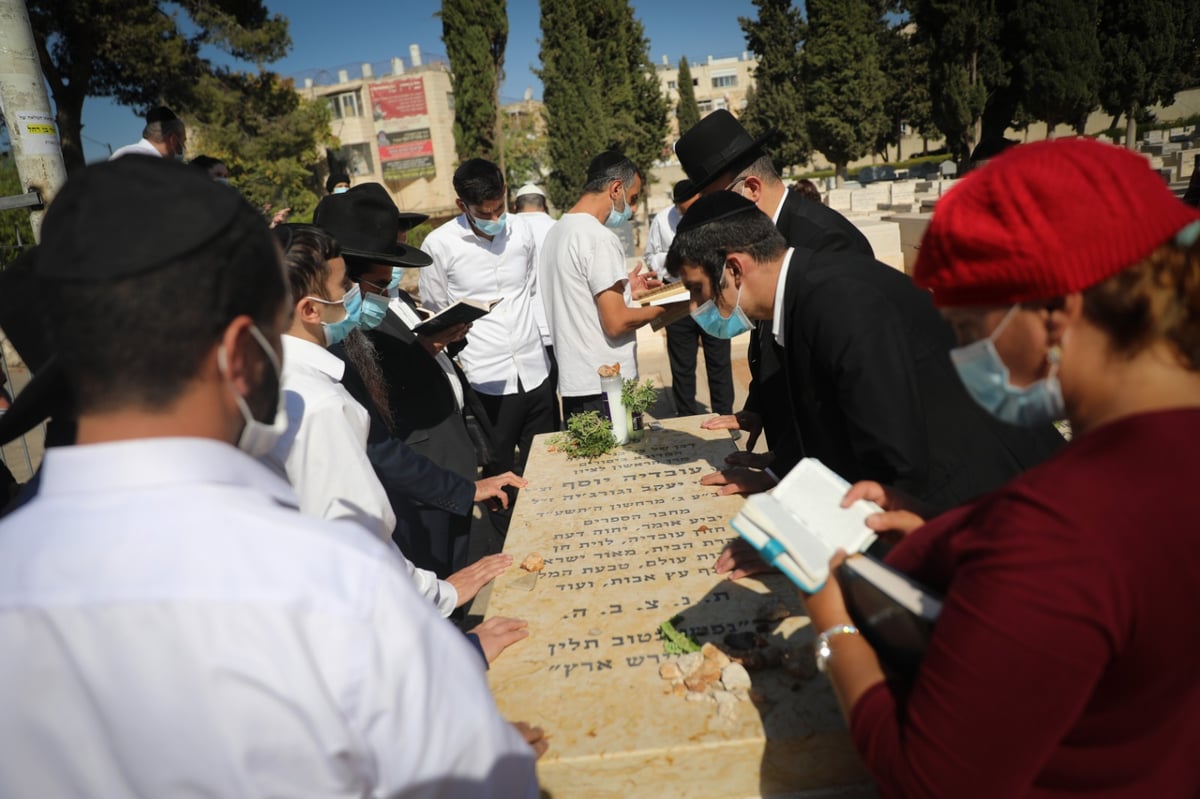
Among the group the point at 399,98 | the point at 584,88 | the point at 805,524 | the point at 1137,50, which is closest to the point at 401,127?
the point at 399,98

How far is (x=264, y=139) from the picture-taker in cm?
3372

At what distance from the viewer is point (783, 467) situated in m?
3.02

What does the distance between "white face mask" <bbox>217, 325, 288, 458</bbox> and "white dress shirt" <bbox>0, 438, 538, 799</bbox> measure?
125 millimetres

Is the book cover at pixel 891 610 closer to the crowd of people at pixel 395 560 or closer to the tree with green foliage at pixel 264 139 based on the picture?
the crowd of people at pixel 395 560

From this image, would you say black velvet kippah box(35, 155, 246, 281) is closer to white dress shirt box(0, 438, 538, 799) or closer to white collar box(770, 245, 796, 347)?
white dress shirt box(0, 438, 538, 799)

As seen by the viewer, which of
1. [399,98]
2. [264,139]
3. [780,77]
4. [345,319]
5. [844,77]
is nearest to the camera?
[345,319]

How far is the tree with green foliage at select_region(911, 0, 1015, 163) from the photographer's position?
84.1ft

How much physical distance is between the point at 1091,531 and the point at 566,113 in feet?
95.8

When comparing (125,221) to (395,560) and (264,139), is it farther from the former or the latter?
(264,139)

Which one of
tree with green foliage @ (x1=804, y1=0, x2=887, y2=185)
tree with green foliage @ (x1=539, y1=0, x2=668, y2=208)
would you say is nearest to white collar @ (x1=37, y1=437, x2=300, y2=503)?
tree with green foliage @ (x1=539, y1=0, x2=668, y2=208)

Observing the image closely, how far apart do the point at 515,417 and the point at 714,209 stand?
8.55ft

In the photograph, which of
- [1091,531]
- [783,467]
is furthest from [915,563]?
[783,467]

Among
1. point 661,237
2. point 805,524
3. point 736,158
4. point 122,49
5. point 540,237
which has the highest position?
point 122,49

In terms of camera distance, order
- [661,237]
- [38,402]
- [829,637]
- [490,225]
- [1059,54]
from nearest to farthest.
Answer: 1. [829,637]
2. [38,402]
3. [490,225]
4. [661,237]
5. [1059,54]
